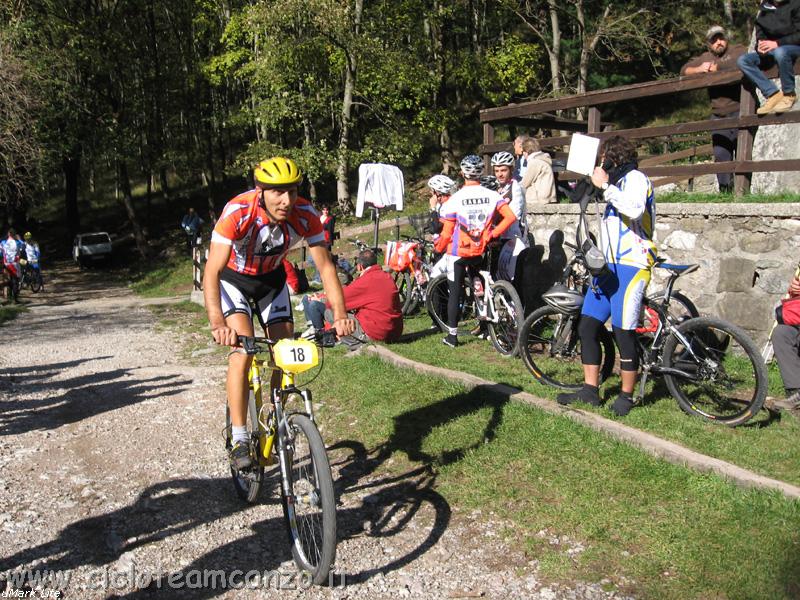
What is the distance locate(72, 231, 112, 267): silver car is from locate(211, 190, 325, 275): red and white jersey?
106 feet

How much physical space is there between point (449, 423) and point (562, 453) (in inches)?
44.0

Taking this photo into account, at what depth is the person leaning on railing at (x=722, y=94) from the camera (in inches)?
344

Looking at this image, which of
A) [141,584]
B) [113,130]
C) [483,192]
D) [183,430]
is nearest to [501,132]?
[113,130]

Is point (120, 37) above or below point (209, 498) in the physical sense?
above

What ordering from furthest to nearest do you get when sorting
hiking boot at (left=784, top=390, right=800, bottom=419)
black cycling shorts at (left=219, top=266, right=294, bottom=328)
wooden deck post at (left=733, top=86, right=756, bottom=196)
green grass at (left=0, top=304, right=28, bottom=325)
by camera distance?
green grass at (left=0, top=304, right=28, bottom=325) → wooden deck post at (left=733, top=86, right=756, bottom=196) → hiking boot at (left=784, top=390, right=800, bottom=419) → black cycling shorts at (left=219, top=266, right=294, bottom=328)

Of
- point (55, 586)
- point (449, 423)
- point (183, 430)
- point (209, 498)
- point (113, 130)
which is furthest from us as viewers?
point (113, 130)

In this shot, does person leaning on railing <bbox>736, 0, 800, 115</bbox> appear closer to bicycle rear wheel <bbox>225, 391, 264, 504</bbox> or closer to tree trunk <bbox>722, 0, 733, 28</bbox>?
bicycle rear wheel <bbox>225, 391, 264, 504</bbox>

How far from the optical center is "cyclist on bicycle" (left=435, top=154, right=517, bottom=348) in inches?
323

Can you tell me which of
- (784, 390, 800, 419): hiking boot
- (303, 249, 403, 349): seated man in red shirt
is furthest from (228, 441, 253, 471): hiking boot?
(784, 390, 800, 419): hiking boot

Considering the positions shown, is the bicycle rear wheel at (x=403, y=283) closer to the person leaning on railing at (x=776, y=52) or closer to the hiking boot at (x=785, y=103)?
the person leaning on railing at (x=776, y=52)

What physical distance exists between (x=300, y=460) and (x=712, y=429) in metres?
3.18

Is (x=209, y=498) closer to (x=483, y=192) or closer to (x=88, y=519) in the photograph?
(x=88, y=519)

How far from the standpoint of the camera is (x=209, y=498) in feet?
17.2

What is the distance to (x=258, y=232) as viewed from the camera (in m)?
4.68
